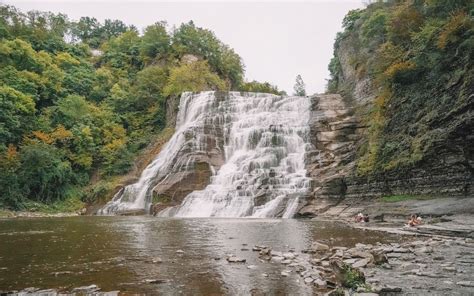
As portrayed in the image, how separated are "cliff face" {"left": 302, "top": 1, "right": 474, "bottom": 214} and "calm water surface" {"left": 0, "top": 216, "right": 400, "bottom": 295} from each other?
7222 millimetres

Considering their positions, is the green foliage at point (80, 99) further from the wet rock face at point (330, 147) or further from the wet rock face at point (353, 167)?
the wet rock face at point (353, 167)

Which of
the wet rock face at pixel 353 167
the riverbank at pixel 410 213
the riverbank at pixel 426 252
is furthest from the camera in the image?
the wet rock face at pixel 353 167

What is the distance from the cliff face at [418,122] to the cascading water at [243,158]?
260 centimetres

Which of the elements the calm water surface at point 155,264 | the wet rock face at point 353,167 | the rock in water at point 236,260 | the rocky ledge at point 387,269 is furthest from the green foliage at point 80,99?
the rocky ledge at point 387,269

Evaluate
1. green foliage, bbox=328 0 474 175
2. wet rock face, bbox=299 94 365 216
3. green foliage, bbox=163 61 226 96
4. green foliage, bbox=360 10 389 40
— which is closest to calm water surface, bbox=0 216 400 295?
green foliage, bbox=328 0 474 175

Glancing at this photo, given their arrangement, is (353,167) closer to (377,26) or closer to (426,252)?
(377,26)

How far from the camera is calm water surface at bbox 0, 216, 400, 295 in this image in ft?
21.1

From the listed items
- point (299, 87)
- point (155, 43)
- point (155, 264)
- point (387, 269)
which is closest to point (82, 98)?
point (155, 43)

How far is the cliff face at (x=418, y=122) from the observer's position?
17.0 meters

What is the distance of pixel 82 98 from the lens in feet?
138

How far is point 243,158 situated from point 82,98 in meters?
22.8

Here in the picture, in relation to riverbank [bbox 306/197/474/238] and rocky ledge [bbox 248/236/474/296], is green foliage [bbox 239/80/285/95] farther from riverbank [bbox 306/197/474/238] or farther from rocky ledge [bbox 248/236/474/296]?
rocky ledge [bbox 248/236/474/296]

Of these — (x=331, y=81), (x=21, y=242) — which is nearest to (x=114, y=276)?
(x=21, y=242)

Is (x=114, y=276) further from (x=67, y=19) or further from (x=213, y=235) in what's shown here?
(x=67, y=19)
